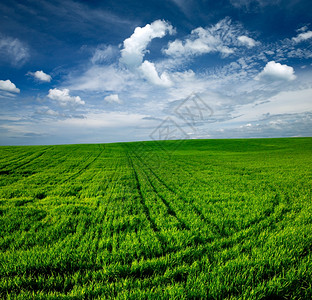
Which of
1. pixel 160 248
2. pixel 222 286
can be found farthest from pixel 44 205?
pixel 222 286

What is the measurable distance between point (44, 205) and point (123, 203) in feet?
11.5

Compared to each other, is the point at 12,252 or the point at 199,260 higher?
the point at 12,252

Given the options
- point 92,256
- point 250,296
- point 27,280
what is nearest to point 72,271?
point 92,256

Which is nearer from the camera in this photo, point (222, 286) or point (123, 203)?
point (222, 286)

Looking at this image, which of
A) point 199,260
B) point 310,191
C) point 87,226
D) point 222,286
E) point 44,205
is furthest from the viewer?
point 310,191

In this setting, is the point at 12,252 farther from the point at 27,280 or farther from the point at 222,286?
the point at 222,286

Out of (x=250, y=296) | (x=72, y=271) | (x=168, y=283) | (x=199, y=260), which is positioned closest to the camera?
(x=250, y=296)

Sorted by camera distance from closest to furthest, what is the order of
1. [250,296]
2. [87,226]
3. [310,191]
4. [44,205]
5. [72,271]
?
[250,296] → [72,271] → [87,226] → [44,205] → [310,191]

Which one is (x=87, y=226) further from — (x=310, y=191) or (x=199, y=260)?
(x=310, y=191)

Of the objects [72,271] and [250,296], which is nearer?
[250,296]

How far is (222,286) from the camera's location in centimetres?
280

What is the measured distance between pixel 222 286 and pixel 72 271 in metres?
2.97

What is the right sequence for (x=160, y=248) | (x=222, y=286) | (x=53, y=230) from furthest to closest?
1. (x=53, y=230)
2. (x=160, y=248)
3. (x=222, y=286)

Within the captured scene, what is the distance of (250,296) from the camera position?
263cm
